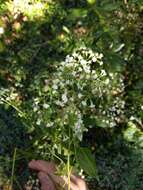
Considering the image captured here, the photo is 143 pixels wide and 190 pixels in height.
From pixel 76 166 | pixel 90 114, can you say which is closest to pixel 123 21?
pixel 90 114

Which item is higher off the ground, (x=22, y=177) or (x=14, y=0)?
(x=14, y=0)

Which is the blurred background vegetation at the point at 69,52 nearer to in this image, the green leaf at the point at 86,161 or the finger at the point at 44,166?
the finger at the point at 44,166

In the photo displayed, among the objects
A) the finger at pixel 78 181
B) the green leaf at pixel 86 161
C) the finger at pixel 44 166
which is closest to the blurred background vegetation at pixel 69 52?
the finger at pixel 44 166

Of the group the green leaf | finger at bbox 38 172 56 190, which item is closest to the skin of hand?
finger at bbox 38 172 56 190

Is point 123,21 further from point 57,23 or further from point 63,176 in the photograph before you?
point 63,176

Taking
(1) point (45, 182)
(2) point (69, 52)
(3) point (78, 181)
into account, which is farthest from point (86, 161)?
(2) point (69, 52)

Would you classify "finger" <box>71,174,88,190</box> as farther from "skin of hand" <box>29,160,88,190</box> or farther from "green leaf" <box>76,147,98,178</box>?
"green leaf" <box>76,147,98,178</box>

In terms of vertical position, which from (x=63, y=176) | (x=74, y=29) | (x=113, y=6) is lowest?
(x=63, y=176)
